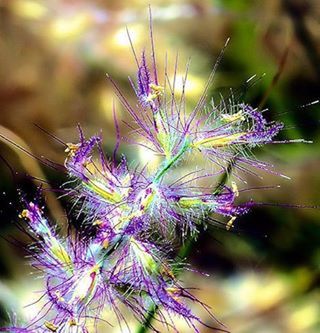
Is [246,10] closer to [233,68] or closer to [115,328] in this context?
[233,68]

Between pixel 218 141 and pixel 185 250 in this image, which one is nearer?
pixel 218 141

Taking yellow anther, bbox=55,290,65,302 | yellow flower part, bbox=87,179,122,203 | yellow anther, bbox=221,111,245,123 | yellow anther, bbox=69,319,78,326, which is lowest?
yellow anther, bbox=69,319,78,326

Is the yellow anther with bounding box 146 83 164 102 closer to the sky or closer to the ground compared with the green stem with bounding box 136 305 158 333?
closer to the sky

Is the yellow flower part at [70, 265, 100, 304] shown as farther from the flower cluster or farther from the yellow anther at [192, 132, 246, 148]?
the yellow anther at [192, 132, 246, 148]

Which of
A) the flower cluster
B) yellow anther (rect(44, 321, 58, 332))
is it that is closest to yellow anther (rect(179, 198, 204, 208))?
the flower cluster

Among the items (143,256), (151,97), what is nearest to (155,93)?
(151,97)

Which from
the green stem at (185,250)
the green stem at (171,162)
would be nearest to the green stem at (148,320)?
the green stem at (185,250)

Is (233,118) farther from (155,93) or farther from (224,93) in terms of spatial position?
(224,93)
